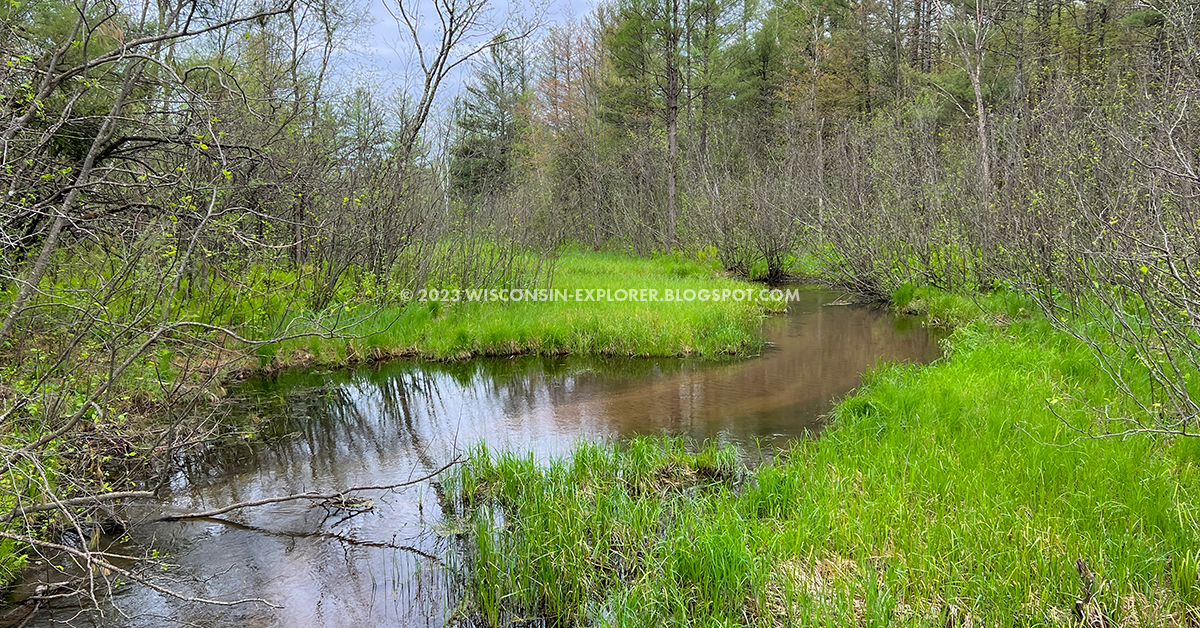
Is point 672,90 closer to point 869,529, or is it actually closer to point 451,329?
point 451,329

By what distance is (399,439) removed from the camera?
20.9 ft

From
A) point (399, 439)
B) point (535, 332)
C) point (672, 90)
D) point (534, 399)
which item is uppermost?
point (672, 90)

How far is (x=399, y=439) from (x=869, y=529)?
4444mm

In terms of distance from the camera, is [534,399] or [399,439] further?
[534,399]

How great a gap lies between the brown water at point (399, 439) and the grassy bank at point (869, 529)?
0.56 meters

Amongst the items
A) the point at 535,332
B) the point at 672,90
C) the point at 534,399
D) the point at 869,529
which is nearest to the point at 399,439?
the point at 534,399

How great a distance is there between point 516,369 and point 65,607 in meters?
5.81

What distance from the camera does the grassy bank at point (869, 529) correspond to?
2.86 m

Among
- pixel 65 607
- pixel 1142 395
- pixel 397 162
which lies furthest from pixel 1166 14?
pixel 397 162

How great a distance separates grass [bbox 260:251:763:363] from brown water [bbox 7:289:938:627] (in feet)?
1.06

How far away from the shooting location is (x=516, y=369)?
8992 millimetres

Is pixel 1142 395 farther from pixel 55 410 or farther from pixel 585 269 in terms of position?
pixel 585 269

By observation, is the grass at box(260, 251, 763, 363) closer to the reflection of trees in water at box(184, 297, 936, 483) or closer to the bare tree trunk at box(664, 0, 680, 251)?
the reflection of trees in water at box(184, 297, 936, 483)

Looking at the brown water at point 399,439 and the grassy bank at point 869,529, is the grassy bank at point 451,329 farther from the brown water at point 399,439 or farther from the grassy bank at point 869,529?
the grassy bank at point 869,529
